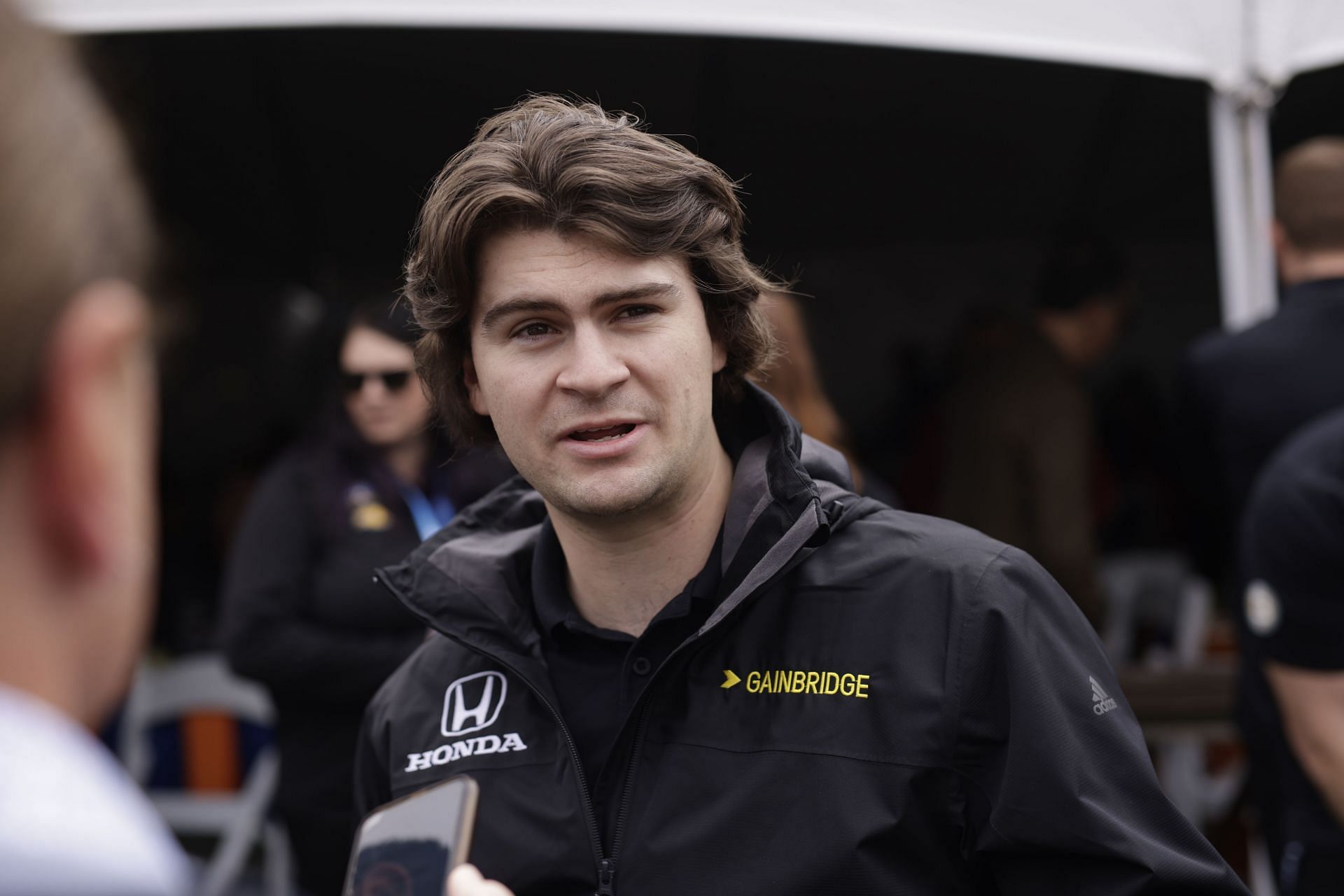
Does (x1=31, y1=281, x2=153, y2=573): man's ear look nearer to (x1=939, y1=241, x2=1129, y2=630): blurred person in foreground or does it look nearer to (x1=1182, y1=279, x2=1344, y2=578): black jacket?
(x1=1182, y1=279, x2=1344, y2=578): black jacket

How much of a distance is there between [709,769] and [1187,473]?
3.44 meters

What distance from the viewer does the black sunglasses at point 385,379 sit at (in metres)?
3.57

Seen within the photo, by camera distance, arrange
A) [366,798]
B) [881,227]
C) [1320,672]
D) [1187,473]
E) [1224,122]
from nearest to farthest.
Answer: [366,798] → [1320,672] → [1224,122] → [1187,473] → [881,227]

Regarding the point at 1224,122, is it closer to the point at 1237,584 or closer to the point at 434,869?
the point at 1237,584

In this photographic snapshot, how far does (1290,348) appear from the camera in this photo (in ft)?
11.7

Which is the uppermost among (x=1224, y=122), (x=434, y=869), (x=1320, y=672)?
(x=1224, y=122)

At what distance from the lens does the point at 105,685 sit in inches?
30.1

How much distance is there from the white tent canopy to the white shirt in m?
3.71

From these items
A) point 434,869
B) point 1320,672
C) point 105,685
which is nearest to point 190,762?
point 1320,672

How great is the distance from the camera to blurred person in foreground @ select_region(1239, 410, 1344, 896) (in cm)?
264

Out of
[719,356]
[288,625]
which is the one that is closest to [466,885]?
[719,356]

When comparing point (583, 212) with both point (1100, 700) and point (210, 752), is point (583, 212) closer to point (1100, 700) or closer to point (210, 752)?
point (1100, 700)

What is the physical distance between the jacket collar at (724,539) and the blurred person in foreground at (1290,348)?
2.05m

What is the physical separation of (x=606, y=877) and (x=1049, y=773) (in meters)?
0.55
